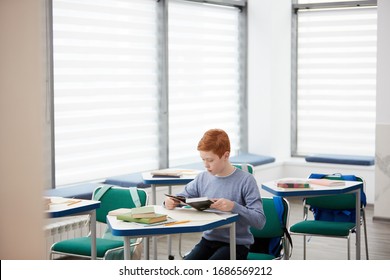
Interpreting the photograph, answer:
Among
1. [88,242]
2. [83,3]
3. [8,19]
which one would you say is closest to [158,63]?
[83,3]

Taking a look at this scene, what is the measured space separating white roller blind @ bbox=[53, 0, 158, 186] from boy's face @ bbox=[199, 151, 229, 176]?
2.97 metres

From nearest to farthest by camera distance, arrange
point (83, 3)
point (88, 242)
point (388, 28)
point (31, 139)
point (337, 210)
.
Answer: point (31, 139), point (88, 242), point (337, 210), point (83, 3), point (388, 28)

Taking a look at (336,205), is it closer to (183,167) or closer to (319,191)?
(319,191)

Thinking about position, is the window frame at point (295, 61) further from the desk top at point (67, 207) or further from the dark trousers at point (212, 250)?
the dark trousers at point (212, 250)

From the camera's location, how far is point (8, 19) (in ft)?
6.56

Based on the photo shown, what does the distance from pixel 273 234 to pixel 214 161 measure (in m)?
0.71

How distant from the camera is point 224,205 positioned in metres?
4.46

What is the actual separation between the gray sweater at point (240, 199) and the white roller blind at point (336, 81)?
233 inches

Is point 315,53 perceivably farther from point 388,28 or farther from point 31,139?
point 31,139

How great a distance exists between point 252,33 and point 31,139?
28.7ft

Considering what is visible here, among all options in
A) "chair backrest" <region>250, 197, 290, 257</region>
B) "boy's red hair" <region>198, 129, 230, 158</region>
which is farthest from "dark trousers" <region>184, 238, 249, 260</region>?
"boy's red hair" <region>198, 129, 230, 158</region>

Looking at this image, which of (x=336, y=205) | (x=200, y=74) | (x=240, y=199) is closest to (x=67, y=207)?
(x=240, y=199)

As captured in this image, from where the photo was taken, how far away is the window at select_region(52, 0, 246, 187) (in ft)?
24.3

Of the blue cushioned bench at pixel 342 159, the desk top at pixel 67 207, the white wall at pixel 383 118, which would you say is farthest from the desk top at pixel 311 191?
the blue cushioned bench at pixel 342 159
